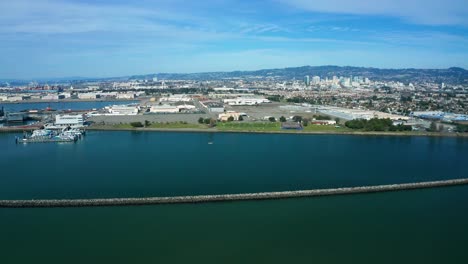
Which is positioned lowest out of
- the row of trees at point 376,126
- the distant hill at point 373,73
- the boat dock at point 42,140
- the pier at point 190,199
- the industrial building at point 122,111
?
the pier at point 190,199

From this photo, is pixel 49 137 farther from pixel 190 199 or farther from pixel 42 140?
pixel 190 199

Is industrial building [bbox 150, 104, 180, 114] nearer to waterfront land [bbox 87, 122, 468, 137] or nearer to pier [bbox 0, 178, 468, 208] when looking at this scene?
waterfront land [bbox 87, 122, 468, 137]

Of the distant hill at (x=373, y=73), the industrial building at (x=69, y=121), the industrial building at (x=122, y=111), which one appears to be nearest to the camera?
the industrial building at (x=69, y=121)

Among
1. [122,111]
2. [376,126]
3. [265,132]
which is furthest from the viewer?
[122,111]

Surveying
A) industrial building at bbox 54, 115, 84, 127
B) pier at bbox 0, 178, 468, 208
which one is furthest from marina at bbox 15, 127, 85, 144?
pier at bbox 0, 178, 468, 208

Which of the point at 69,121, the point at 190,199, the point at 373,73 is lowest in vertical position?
the point at 190,199

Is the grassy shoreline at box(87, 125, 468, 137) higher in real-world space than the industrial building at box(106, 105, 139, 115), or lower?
lower

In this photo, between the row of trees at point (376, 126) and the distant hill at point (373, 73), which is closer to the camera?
the row of trees at point (376, 126)

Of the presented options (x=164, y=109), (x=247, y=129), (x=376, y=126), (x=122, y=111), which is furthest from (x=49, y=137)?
(x=376, y=126)

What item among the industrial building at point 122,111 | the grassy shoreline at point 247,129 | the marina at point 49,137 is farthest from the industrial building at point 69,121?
the industrial building at point 122,111

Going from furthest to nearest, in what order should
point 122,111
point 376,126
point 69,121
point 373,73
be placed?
point 373,73
point 122,111
point 69,121
point 376,126

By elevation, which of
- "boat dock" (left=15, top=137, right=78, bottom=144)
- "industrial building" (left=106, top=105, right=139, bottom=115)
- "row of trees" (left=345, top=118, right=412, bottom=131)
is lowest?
"boat dock" (left=15, top=137, right=78, bottom=144)

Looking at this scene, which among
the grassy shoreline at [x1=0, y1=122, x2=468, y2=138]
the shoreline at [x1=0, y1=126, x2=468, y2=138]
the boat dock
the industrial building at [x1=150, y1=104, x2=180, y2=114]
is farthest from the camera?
the industrial building at [x1=150, y1=104, x2=180, y2=114]

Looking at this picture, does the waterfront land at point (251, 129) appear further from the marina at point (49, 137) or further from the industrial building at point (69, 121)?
the marina at point (49, 137)
